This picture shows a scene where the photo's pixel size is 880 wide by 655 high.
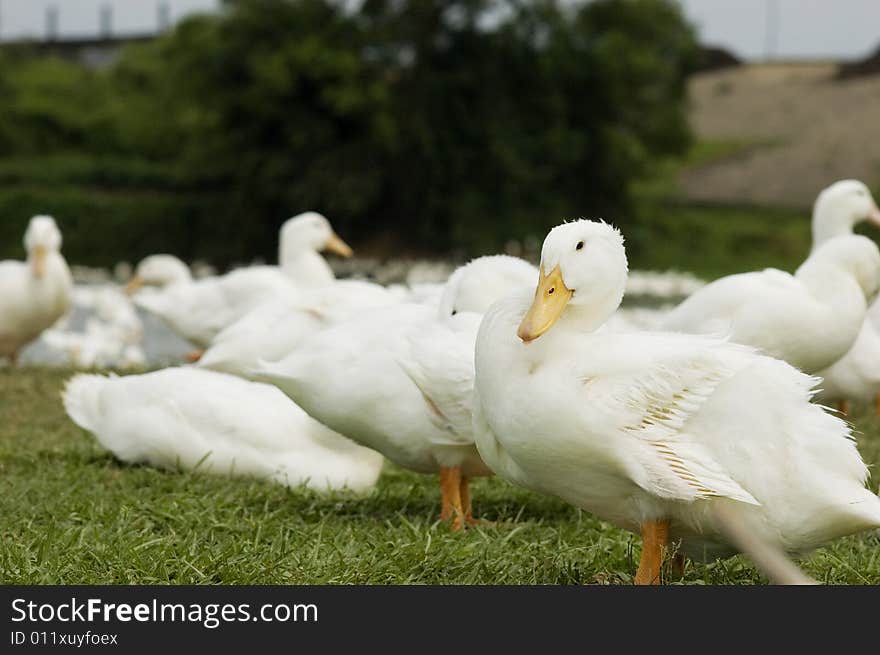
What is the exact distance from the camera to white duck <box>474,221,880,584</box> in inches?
150

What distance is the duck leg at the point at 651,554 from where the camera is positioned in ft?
13.2

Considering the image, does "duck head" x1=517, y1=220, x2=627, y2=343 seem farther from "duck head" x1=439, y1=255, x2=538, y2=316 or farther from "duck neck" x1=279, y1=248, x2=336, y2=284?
"duck neck" x1=279, y1=248, x2=336, y2=284

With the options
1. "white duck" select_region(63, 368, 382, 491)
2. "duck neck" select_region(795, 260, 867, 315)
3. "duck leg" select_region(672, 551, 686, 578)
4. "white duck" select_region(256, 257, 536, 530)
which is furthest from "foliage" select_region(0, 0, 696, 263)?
"duck leg" select_region(672, 551, 686, 578)

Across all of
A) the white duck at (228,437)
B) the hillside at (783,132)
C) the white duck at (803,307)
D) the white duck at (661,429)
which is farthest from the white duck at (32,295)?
the hillside at (783,132)

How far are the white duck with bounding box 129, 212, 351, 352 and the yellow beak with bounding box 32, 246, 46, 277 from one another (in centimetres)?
102

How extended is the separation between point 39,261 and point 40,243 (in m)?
0.19

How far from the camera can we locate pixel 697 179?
4541cm

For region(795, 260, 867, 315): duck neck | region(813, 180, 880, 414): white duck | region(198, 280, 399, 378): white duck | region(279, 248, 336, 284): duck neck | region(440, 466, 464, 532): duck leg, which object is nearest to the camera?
region(440, 466, 464, 532): duck leg

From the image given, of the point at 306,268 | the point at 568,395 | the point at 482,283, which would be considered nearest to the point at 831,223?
the point at 306,268

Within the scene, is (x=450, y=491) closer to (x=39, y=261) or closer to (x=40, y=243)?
(x=39, y=261)

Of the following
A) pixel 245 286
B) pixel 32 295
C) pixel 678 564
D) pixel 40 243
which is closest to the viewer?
pixel 678 564

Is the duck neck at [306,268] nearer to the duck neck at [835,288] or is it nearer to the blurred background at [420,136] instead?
the duck neck at [835,288]

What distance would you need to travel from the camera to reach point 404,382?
547cm

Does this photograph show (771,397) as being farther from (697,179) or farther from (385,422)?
(697,179)
